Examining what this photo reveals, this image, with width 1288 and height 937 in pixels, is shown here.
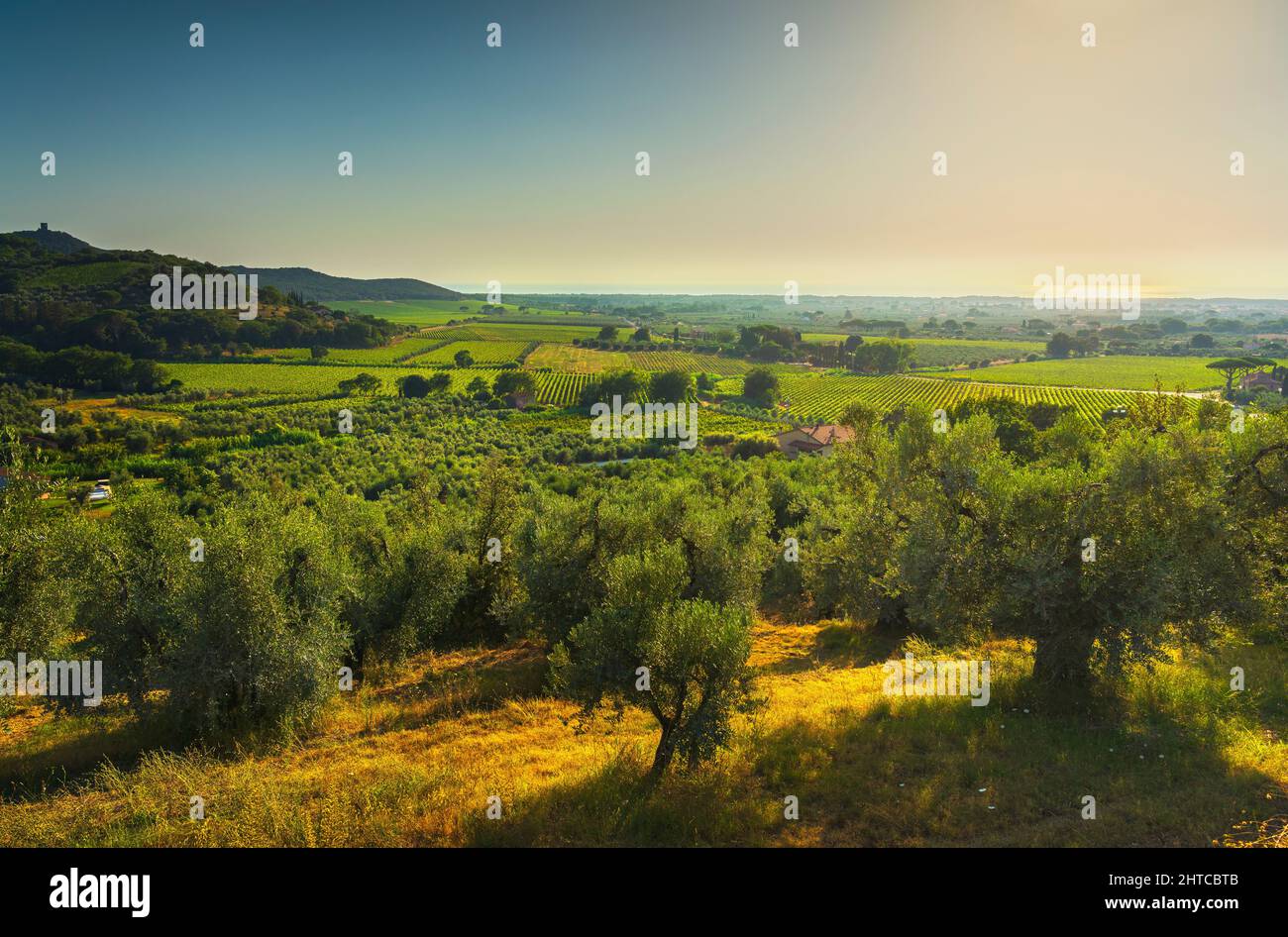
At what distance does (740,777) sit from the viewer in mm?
12922

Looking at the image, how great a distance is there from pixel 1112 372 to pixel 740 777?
179 metres

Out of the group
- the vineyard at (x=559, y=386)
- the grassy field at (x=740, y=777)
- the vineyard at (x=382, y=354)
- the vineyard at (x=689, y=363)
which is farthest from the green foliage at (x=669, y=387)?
the grassy field at (x=740, y=777)

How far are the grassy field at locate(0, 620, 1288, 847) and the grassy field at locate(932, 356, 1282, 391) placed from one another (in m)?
126

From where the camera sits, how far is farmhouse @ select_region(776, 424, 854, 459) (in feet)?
→ 248

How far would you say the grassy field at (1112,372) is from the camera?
123375 millimetres

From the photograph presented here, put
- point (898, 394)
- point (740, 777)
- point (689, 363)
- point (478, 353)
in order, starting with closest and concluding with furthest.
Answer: point (740, 777) → point (898, 394) → point (689, 363) → point (478, 353)

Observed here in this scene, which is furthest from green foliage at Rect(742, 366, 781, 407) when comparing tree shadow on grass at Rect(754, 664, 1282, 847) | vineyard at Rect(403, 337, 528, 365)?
tree shadow on grass at Rect(754, 664, 1282, 847)

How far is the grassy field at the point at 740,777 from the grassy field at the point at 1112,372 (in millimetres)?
126313

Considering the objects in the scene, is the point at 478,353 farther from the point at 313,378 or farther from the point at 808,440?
the point at 808,440

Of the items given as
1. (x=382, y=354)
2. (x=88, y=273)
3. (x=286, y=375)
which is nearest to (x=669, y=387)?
(x=286, y=375)

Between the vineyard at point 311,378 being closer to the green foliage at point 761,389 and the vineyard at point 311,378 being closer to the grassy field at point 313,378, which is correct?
the grassy field at point 313,378

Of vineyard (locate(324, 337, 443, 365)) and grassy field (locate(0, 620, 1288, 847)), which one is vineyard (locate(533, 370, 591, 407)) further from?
grassy field (locate(0, 620, 1288, 847))
